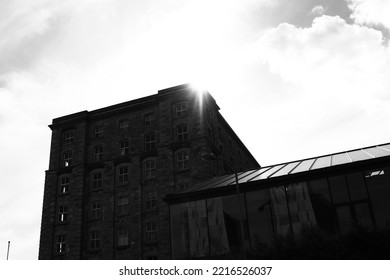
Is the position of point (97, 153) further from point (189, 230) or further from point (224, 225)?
point (224, 225)

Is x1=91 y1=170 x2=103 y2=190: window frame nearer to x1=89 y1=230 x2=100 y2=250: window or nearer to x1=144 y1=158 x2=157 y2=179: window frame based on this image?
x1=89 y1=230 x2=100 y2=250: window

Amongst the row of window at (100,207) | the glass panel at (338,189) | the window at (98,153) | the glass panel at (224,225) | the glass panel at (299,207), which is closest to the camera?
the glass panel at (338,189)

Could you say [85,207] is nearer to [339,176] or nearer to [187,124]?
[187,124]

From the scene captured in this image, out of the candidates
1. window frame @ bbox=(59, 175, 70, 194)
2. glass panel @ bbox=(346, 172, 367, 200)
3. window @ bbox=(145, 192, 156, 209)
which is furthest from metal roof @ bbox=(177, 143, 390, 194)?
window frame @ bbox=(59, 175, 70, 194)

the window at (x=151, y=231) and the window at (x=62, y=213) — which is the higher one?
the window at (x=62, y=213)

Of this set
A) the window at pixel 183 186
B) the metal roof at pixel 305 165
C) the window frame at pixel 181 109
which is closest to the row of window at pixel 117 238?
the window at pixel 183 186

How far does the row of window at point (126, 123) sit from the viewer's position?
48.6 metres

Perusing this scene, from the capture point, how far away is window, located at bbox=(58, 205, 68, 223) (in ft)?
161

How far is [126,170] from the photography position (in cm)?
4888

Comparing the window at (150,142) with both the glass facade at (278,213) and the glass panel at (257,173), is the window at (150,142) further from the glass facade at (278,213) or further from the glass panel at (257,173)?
the glass facade at (278,213)

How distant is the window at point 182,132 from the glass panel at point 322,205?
20298 mm

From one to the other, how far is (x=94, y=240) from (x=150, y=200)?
25.6 ft

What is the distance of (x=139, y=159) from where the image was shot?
48.3 metres

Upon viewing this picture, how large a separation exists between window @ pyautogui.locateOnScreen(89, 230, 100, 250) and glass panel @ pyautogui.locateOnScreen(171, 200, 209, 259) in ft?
56.5
